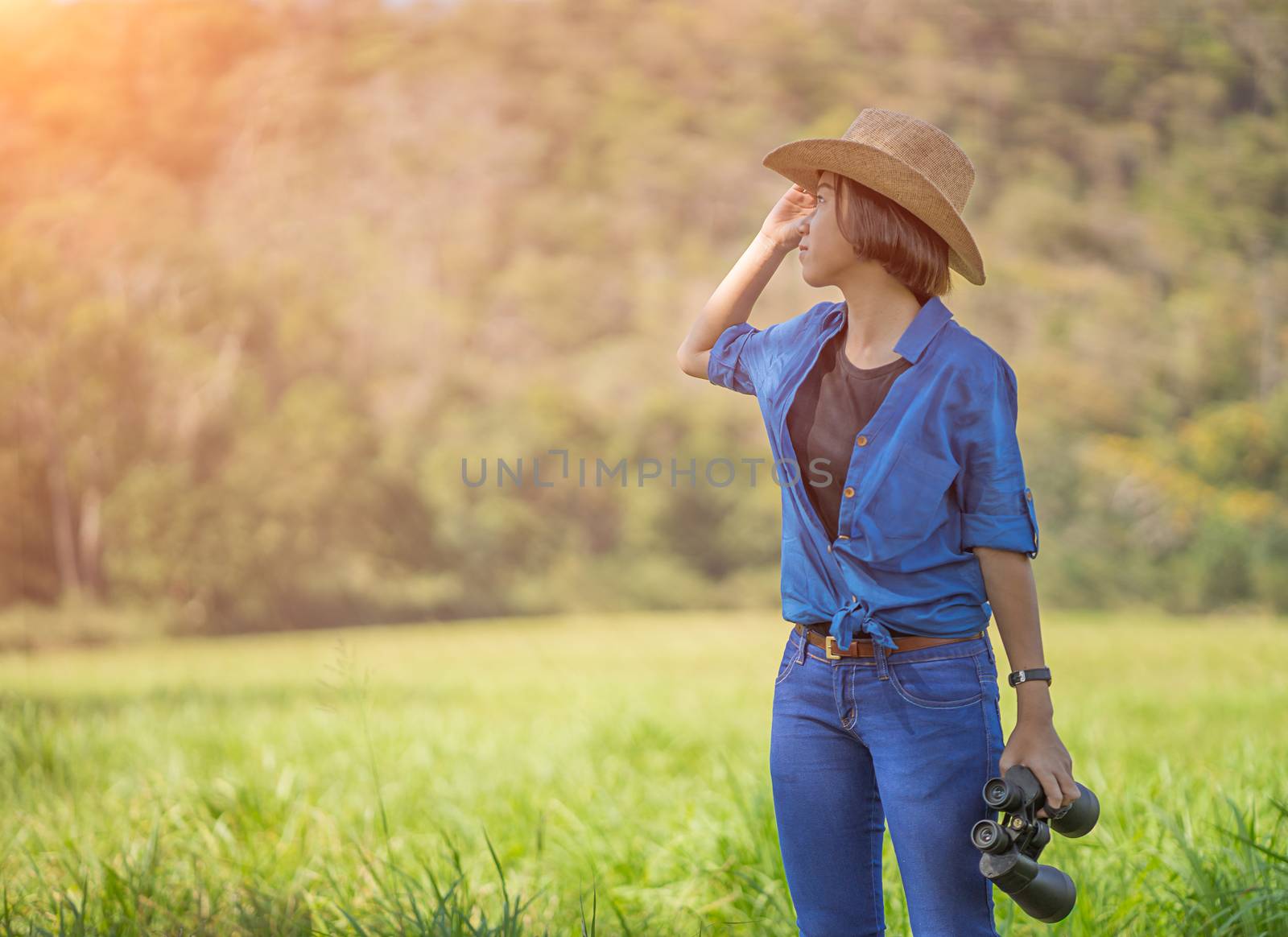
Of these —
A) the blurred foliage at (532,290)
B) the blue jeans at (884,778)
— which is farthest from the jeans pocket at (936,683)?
the blurred foliage at (532,290)

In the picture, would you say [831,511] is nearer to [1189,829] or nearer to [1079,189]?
[1189,829]

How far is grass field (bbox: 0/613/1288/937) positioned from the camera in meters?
2.47

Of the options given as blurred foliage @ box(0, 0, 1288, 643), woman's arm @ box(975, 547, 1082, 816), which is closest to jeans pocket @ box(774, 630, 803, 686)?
A: woman's arm @ box(975, 547, 1082, 816)

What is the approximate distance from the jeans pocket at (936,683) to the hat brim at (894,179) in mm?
541

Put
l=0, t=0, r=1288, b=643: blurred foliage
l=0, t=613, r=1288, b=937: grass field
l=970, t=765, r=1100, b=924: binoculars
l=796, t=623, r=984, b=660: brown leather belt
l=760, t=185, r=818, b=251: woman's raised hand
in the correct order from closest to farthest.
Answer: l=970, t=765, r=1100, b=924: binoculars, l=796, t=623, r=984, b=660: brown leather belt, l=760, t=185, r=818, b=251: woman's raised hand, l=0, t=613, r=1288, b=937: grass field, l=0, t=0, r=1288, b=643: blurred foliage

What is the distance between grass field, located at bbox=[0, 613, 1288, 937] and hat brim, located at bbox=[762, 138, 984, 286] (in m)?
1.24

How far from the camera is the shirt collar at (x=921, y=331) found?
164 cm

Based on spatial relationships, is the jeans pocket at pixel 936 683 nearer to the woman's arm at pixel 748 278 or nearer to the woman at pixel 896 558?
the woman at pixel 896 558

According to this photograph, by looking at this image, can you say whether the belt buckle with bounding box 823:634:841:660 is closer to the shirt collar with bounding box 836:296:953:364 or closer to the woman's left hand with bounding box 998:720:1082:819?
the woman's left hand with bounding box 998:720:1082:819

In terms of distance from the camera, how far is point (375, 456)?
12.0 meters

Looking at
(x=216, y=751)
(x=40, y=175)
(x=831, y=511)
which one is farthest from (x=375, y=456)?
(x=831, y=511)

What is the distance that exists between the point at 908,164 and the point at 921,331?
23cm

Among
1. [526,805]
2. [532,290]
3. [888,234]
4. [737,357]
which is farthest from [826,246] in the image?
[532,290]

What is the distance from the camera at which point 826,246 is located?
1718mm
